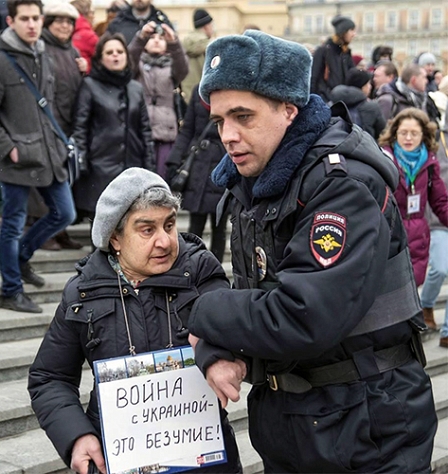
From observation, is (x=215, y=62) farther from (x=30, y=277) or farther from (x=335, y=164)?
(x=30, y=277)

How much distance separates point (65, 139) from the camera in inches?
241

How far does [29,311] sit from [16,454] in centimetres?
154

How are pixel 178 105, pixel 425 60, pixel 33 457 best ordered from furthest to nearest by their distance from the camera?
pixel 425 60
pixel 178 105
pixel 33 457

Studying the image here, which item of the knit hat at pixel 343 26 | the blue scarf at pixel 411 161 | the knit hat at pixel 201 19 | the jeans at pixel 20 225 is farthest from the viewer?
the knit hat at pixel 343 26

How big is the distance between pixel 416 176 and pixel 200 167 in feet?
5.62

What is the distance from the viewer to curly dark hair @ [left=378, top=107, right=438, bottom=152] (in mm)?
6566

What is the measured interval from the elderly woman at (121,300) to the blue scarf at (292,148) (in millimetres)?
613

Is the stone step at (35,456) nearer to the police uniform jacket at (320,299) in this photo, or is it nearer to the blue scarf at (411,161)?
the police uniform jacket at (320,299)

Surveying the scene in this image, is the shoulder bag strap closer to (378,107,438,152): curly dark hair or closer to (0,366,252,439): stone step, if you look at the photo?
(0,366,252,439): stone step

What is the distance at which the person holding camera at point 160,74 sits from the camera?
7332 millimetres

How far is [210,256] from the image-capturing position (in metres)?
2.96

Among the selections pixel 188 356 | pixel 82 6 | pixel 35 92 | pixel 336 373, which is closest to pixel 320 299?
pixel 336 373

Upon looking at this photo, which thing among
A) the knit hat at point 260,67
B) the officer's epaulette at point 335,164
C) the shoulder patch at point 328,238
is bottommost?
the shoulder patch at point 328,238

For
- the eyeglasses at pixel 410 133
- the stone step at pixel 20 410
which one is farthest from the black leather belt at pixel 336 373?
the eyeglasses at pixel 410 133
